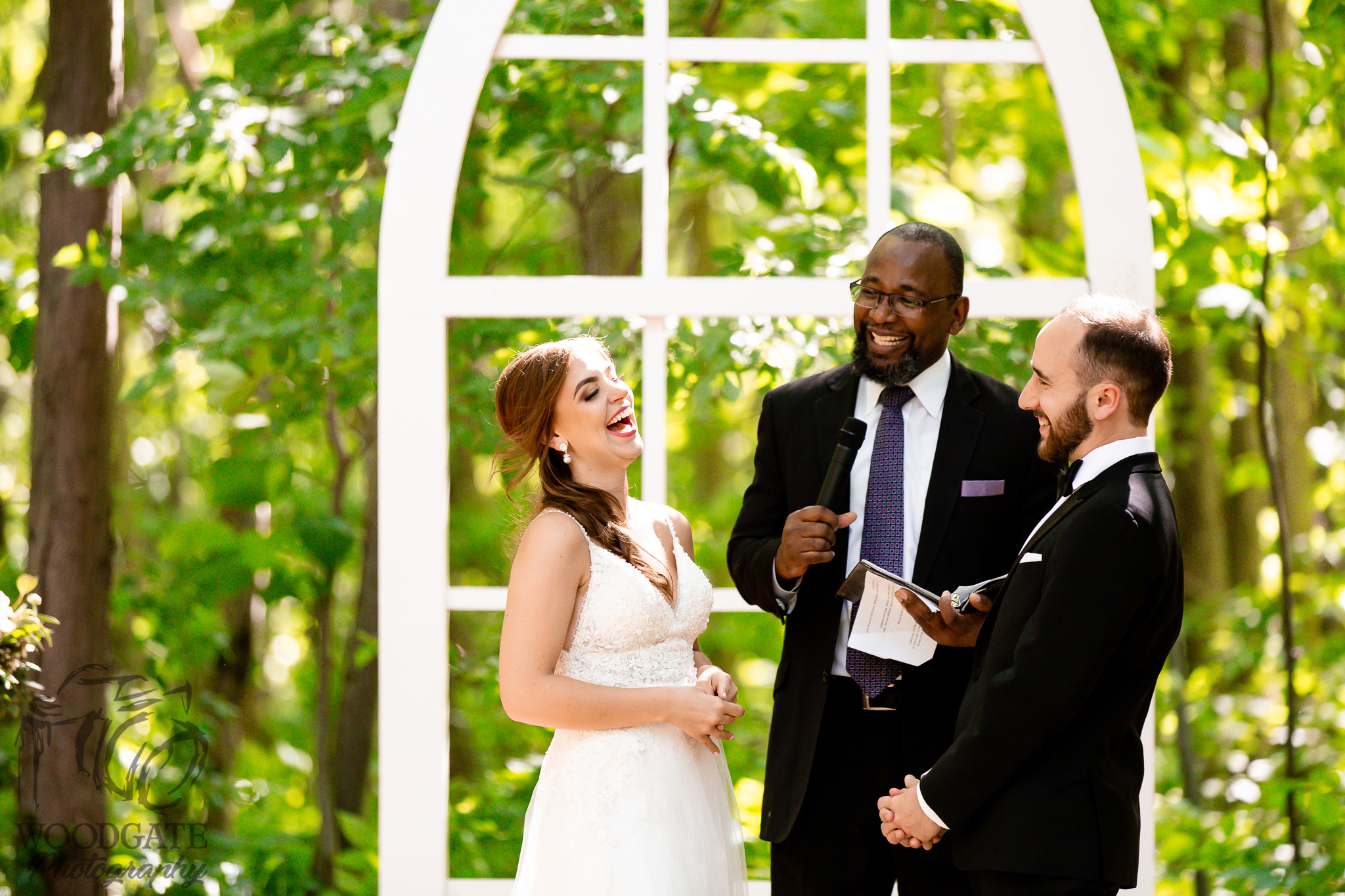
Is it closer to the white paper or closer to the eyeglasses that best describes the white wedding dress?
the white paper

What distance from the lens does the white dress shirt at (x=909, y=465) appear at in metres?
2.08

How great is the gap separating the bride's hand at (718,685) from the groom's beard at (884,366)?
625mm

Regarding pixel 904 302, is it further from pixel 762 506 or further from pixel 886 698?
pixel 886 698

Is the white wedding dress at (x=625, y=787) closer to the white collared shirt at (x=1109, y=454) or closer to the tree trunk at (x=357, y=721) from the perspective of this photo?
the white collared shirt at (x=1109, y=454)

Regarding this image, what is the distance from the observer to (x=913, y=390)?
2131 millimetres

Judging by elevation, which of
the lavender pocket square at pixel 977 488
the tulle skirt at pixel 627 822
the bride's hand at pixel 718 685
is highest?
the lavender pocket square at pixel 977 488

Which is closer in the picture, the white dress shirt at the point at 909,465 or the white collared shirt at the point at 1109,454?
the white collared shirt at the point at 1109,454

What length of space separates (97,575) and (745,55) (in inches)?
99.1

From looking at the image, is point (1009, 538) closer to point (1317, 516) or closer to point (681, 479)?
point (1317, 516)

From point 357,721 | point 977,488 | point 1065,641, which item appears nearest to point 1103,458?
point 1065,641

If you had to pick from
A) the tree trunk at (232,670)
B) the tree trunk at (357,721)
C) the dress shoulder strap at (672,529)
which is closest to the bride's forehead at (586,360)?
the dress shoulder strap at (672,529)

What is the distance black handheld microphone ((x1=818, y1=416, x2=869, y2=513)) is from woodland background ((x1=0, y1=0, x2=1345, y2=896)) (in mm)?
610

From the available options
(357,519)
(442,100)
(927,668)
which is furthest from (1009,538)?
(357,519)

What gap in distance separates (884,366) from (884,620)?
0.48 m
